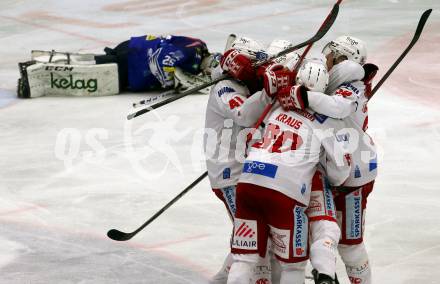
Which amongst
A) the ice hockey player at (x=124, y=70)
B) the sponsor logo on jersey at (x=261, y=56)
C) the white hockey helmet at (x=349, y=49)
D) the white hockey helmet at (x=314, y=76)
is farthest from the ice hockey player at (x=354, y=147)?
the ice hockey player at (x=124, y=70)

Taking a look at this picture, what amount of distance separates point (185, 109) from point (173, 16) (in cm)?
→ 496

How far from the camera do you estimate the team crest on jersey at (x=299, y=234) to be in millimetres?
5219

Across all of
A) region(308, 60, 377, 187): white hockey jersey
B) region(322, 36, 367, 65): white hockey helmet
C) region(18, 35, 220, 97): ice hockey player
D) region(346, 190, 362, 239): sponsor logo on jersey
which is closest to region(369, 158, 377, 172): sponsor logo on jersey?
region(308, 60, 377, 187): white hockey jersey

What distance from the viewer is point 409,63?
11.9m

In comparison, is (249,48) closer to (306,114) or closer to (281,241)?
(306,114)

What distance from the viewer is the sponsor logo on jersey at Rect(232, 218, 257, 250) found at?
5293 millimetres

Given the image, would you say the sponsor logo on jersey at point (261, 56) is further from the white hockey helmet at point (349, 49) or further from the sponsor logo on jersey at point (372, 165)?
the sponsor logo on jersey at point (372, 165)

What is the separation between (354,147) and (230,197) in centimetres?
76

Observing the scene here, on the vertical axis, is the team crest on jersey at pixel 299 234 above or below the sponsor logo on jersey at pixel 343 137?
below

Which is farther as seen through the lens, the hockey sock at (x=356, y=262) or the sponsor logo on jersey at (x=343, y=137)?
the hockey sock at (x=356, y=262)

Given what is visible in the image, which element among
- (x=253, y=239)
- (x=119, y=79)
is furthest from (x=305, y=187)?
(x=119, y=79)

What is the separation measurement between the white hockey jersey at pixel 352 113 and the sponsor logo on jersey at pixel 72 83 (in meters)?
5.95

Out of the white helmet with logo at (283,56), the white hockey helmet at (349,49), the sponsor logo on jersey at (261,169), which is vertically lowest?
the sponsor logo on jersey at (261,169)

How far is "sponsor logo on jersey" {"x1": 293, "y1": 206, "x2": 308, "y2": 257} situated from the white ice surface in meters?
1.16
